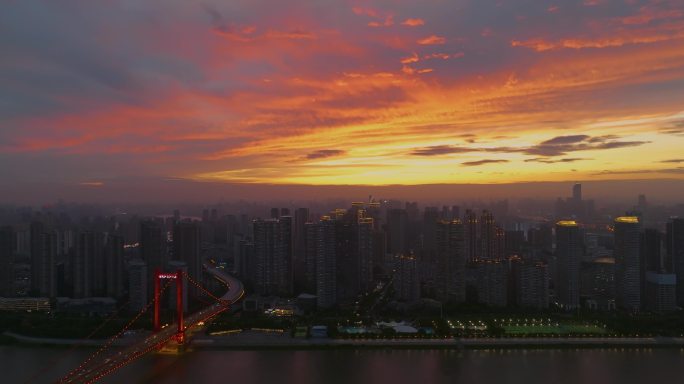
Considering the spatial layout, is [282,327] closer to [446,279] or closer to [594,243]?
[446,279]

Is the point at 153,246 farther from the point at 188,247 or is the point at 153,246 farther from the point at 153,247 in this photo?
the point at 188,247

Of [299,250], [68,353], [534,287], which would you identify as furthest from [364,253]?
[68,353]

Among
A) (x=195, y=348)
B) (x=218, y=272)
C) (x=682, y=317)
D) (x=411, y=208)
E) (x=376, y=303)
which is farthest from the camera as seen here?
(x=411, y=208)

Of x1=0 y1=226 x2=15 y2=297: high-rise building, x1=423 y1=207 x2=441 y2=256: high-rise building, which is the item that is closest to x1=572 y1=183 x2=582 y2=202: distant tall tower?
x1=423 y1=207 x2=441 y2=256: high-rise building

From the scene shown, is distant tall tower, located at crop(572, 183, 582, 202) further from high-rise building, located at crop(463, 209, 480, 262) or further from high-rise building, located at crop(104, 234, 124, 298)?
high-rise building, located at crop(104, 234, 124, 298)

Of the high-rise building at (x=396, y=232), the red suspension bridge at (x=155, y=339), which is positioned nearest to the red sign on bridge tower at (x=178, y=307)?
the red suspension bridge at (x=155, y=339)

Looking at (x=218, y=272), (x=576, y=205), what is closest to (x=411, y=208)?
(x=576, y=205)
